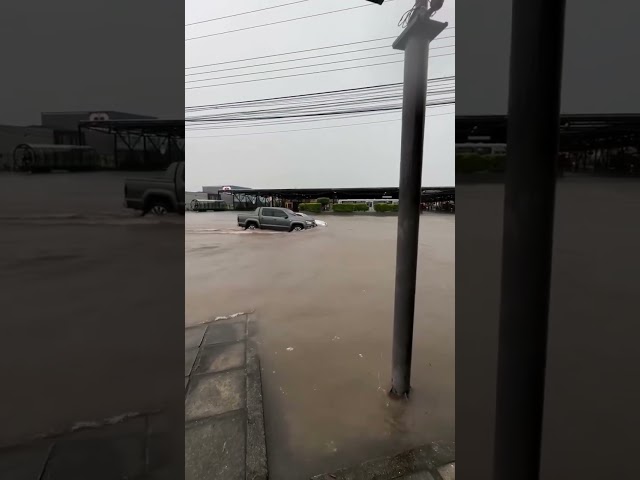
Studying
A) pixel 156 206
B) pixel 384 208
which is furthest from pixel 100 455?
pixel 384 208

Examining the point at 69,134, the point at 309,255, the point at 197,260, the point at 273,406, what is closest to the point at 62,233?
the point at 69,134

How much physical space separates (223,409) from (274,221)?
11.3m

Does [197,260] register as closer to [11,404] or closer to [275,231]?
[11,404]

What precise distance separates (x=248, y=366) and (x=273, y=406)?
1.82 ft

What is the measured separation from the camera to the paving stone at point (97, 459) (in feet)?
4.73

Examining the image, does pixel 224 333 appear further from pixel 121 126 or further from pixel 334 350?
pixel 121 126

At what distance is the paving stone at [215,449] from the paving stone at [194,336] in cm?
117

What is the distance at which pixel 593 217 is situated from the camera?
23.6ft

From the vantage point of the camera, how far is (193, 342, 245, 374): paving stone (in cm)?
248

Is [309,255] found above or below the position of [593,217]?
below

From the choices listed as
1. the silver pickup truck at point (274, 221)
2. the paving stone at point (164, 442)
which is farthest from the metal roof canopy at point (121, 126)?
the silver pickup truck at point (274, 221)

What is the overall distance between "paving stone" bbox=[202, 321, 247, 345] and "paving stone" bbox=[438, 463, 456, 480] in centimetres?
208

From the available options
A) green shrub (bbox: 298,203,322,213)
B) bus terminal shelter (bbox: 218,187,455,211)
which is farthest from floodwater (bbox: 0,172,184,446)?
bus terminal shelter (bbox: 218,187,455,211)

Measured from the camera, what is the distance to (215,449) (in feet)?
5.44
